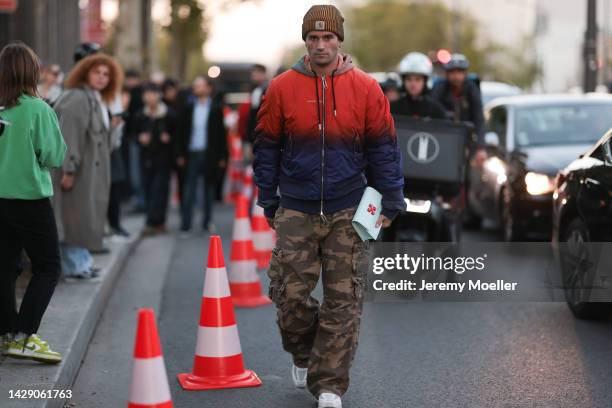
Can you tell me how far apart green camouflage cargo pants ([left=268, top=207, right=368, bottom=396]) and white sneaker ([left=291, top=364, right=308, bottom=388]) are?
0.41 meters

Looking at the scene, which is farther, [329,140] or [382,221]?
[382,221]

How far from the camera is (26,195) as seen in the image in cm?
664

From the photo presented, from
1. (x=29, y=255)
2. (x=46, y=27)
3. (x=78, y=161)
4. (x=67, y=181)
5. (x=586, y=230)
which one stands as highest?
(x=46, y=27)

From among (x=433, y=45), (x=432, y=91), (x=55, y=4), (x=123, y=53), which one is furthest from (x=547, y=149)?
(x=433, y=45)

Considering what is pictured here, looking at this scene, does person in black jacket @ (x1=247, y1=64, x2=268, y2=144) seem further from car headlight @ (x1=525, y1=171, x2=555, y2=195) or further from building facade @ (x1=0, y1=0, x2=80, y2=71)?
car headlight @ (x1=525, y1=171, x2=555, y2=195)

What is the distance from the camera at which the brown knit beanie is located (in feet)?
19.8

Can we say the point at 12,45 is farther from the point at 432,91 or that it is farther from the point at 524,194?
the point at 524,194

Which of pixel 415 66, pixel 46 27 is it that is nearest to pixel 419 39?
pixel 46 27

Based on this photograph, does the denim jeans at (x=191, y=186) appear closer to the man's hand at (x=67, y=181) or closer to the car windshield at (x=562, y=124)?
the car windshield at (x=562, y=124)

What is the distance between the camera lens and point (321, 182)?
608cm

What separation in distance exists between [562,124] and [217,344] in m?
7.24

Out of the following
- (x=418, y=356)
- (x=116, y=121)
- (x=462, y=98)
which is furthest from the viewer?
(x=116, y=121)

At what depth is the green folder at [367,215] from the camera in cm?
608

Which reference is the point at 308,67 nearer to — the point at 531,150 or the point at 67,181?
the point at 67,181
